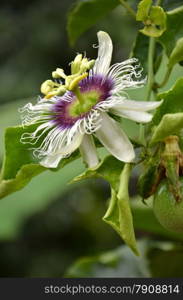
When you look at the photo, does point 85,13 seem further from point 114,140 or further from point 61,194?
point 61,194

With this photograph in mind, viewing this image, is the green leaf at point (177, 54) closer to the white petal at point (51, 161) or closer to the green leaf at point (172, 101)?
the green leaf at point (172, 101)

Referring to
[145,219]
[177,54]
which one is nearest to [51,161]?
[177,54]

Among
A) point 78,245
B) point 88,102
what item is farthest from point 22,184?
point 78,245

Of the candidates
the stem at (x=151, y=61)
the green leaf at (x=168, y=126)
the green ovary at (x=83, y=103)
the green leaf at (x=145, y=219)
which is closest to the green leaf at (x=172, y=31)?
the stem at (x=151, y=61)

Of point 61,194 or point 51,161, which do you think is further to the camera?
point 61,194

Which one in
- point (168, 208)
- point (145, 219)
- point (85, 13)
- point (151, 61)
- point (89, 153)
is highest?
point (85, 13)

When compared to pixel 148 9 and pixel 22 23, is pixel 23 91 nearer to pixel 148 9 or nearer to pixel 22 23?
pixel 22 23
